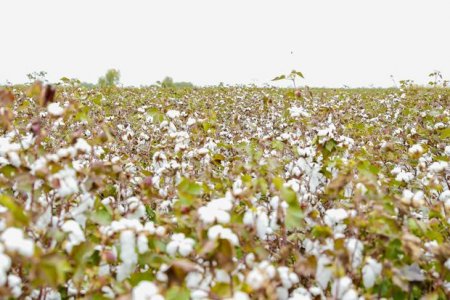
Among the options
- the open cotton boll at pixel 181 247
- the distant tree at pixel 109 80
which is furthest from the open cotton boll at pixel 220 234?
the distant tree at pixel 109 80

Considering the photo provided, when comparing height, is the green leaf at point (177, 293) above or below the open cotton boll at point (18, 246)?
below

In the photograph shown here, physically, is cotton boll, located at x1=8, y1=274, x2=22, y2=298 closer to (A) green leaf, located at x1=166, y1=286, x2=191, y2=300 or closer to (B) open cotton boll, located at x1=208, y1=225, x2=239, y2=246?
(A) green leaf, located at x1=166, y1=286, x2=191, y2=300

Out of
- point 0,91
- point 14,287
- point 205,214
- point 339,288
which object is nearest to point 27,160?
point 0,91

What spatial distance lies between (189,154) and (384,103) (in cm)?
779

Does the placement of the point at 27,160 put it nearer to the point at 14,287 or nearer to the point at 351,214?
the point at 14,287

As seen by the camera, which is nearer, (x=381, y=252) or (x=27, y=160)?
(x=381, y=252)

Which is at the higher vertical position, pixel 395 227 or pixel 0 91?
pixel 0 91

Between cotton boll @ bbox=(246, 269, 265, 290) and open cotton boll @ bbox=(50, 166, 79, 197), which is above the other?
open cotton boll @ bbox=(50, 166, 79, 197)

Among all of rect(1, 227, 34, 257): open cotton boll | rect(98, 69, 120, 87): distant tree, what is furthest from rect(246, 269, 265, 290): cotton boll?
rect(98, 69, 120, 87): distant tree

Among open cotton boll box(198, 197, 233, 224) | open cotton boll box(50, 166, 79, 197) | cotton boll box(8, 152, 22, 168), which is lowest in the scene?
open cotton boll box(198, 197, 233, 224)

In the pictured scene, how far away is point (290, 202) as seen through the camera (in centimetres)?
209

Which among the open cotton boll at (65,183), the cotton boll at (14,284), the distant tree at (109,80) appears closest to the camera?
the cotton boll at (14,284)

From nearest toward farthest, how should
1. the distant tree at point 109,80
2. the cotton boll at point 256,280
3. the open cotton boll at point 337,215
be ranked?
the cotton boll at point 256,280 → the open cotton boll at point 337,215 → the distant tree at point 109,80

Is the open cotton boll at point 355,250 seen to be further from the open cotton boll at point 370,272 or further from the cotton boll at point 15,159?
the cotton boll at point 15,159
